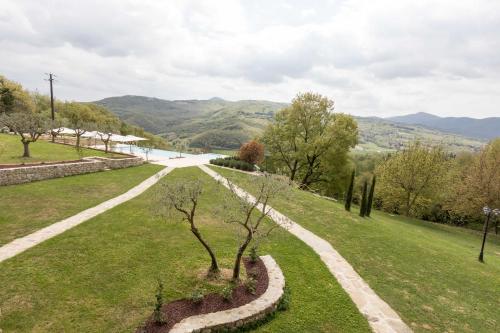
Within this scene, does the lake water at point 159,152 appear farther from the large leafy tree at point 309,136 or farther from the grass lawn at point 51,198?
the grass lawn at point 51,198

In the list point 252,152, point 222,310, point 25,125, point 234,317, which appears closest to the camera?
point 234,317

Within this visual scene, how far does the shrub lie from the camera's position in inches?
1657

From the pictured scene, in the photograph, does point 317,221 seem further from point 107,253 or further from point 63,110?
point 63,110

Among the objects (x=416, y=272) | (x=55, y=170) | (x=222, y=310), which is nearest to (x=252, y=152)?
(x=55, y=170)

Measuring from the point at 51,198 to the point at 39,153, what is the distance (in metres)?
16.1

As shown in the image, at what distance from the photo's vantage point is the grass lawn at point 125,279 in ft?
31.5

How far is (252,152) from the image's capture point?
42062mm

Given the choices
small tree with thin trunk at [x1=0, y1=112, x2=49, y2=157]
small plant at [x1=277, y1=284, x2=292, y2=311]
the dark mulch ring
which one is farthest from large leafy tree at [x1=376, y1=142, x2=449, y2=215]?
small tree with thin trunk at [x1=0, y1=112, x2=49, y2=157]

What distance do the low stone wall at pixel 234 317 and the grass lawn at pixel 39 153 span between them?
1037 inches

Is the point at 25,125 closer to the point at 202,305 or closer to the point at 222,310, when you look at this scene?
the point at 202,305

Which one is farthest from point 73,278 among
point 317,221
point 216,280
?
point 317,221

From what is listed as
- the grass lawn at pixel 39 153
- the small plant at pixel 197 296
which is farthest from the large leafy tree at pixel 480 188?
the grass lawn at pixel 39 153

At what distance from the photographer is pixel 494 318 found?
13000mm

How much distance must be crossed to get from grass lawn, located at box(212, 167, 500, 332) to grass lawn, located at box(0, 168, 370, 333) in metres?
2.66
